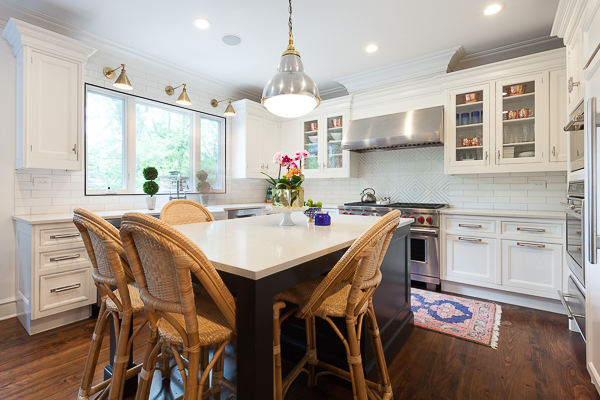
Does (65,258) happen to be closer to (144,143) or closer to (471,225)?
(144,143)

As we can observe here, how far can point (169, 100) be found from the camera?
3715 millimetres

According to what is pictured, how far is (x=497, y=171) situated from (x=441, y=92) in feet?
3.68

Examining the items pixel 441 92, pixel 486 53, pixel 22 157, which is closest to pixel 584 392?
pixel 441 92

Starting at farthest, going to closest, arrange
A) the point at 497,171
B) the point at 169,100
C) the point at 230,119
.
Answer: the point at 230,119 → the point at 169,100 → the point at 497,171

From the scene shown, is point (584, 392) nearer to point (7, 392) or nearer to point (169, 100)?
point (7, 392)

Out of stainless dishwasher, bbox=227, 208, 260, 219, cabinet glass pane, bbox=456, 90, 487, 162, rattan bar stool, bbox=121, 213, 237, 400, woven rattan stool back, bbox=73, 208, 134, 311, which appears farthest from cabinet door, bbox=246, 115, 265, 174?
rattan bar stool, bbox=121, 213, 237, 400

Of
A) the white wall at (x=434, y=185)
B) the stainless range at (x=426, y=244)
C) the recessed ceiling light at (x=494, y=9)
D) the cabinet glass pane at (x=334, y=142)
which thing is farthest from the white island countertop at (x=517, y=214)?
the recessed ceiling light at (x=494, y=9)

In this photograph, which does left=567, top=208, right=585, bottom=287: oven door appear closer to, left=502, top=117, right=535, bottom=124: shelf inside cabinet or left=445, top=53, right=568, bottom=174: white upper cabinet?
left=445, top=53, right=568, bottom=174: white upper cabinet

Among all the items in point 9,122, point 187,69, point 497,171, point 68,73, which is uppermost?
point 187,69

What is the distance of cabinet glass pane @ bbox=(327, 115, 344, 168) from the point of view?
432cm

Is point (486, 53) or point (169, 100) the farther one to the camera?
point (169, 100)

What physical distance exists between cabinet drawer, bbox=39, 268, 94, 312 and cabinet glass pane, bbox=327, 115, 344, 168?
3153mm

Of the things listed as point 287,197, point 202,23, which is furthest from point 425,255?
point 202,23

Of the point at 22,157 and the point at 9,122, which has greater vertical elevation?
the point at 9,122
